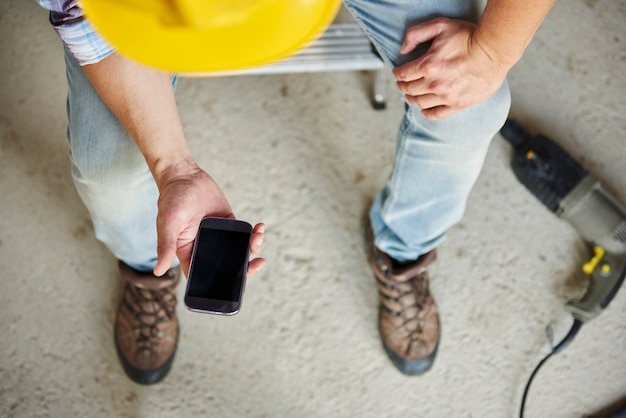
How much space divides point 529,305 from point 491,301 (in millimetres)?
77

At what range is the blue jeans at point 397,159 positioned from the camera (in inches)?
32.4

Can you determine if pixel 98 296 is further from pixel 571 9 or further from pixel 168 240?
pixel 571 9

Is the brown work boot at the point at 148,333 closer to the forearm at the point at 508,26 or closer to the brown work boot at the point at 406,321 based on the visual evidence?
the brown work boot at the point at 406,321

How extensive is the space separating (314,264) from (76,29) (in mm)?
654

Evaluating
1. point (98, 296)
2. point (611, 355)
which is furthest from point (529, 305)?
point (98, 296)

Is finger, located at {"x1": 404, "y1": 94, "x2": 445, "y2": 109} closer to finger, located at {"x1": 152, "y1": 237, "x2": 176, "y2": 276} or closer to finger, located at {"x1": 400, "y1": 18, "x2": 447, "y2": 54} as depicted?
finger, located at {"x1": 400, "y1": 18, "x2": 447, "y2": 54}

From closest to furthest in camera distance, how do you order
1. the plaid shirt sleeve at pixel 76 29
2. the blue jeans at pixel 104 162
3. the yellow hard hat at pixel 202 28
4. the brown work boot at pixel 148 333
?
1. the yellow hard hat at pixel 202 28
2. the plaid shirt sleeve at pixel 76 29
3. the blue jeans at pixel 104 162
4. the brown work boot at pixel 148 333

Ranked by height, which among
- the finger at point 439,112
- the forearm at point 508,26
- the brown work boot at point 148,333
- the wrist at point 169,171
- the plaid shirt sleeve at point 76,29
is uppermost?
the forearm at point 508,26

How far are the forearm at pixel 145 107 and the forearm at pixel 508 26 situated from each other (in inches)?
17.1

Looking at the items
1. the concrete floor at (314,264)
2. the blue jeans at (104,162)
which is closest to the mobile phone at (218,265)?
the blue jeans at (104,162)

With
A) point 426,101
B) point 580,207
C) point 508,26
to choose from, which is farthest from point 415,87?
point 580,207

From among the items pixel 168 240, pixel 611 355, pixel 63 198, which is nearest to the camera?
pixel 168 240

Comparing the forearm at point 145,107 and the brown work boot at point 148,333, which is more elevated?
the forearm at point 145,107

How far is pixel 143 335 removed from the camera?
1.10m
